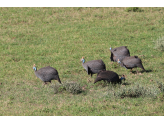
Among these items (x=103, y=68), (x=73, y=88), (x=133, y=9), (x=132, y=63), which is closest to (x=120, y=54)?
(x=132, y=63)

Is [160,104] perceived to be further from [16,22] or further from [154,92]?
[16,22]

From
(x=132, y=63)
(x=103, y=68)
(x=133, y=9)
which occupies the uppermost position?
(x=133, y=9)

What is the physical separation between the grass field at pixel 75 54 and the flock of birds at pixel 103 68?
274mm

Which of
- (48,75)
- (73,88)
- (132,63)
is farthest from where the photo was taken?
(132,63)

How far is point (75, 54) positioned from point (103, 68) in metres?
3.03

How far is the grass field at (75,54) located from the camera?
739 centimetres

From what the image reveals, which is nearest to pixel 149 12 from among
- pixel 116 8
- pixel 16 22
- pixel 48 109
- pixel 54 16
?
pixel 116 8

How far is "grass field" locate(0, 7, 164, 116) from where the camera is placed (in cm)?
739

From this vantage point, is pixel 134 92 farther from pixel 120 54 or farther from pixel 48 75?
pixel 120 54

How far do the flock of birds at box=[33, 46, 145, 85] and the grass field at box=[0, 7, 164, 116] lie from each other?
27 cm

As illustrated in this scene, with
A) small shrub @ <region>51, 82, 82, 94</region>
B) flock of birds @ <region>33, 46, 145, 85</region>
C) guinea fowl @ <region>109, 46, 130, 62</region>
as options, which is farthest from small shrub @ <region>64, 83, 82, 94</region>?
guinea fowl @ <region>109, 46, 130, 62</region>

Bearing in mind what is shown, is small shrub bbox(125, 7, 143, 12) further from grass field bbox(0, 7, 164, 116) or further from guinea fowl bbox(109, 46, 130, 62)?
guinea fowl bbox(109, 46, 130, 62)

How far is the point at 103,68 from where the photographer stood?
9.68 metres

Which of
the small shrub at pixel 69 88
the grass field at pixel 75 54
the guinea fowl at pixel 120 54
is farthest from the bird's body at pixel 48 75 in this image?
the guinea fowl at pixel 120 54
